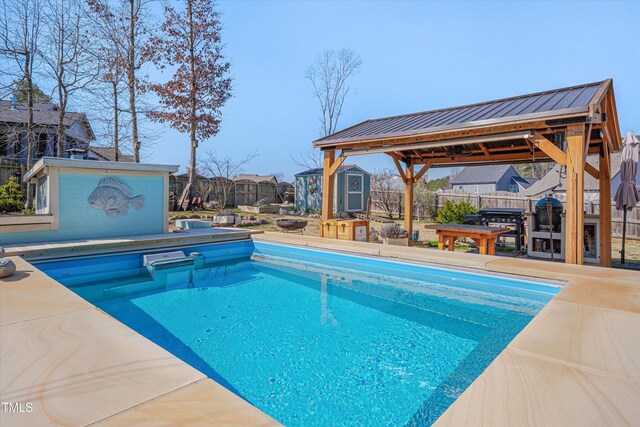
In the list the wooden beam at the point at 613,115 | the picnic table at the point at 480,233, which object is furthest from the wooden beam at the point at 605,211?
the picnic table at the point at 480,233

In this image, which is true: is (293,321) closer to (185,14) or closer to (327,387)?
(327,387)

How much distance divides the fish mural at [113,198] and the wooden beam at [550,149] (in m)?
7.00

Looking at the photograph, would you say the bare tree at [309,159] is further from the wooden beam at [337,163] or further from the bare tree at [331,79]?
the wooden beam at [337,163]

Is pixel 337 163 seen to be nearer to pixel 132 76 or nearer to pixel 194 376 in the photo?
pixel 194 376

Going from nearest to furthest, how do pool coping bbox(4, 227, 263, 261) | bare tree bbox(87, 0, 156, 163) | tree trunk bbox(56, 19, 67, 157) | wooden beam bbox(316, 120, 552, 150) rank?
1. wooden beam bbox(316, 120, 552, 150)
2. pool coping bbox(4, 227, 263, 261)
3. tree trunk bbox(56, 19, 67, 157)
4. bare tree bbox(87, 0, 156, 163)

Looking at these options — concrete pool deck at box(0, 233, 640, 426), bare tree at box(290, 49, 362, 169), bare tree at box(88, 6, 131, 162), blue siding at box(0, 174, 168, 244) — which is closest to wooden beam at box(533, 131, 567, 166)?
concrete pool deck at box(0, 233, 640, 426)

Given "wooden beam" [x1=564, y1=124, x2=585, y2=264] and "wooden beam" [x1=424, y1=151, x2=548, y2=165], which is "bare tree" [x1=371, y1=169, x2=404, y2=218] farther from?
"wooden beam" [x1=564, y1=124, x2=585, y2=264]

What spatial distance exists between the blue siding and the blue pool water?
114 cm

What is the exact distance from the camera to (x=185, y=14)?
46.1 feet

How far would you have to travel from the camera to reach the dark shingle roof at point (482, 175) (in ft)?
99.1

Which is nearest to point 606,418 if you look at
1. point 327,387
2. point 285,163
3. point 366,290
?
point 327,387

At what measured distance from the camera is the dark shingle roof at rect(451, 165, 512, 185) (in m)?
30.2

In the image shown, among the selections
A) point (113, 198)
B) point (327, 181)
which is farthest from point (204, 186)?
point (327, 181)

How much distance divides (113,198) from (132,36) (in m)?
9.28
